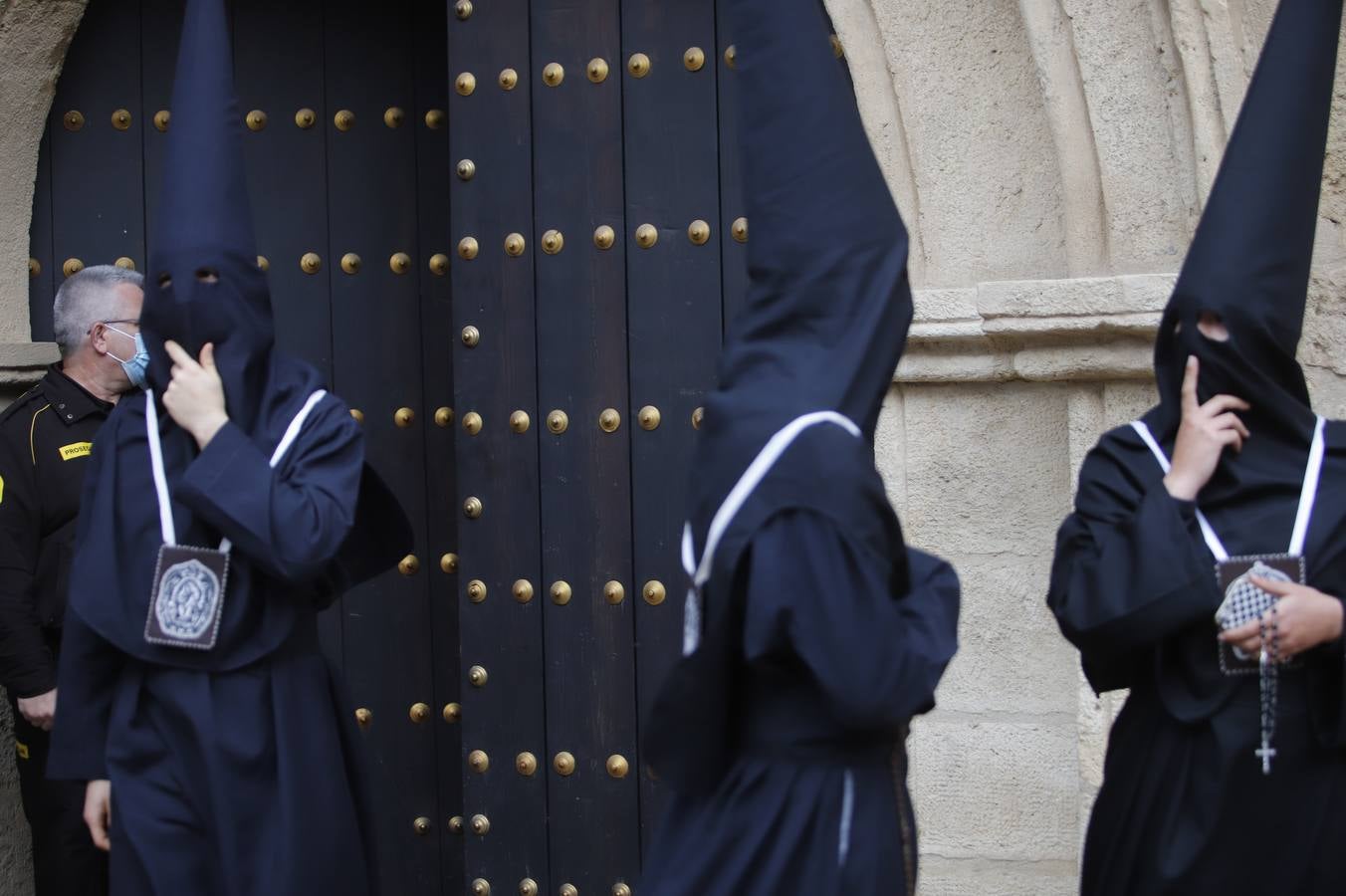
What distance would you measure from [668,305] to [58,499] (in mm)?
1598

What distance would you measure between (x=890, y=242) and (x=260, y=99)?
2.79 m

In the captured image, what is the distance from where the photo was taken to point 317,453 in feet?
10.5

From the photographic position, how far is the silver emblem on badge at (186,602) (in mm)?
3076

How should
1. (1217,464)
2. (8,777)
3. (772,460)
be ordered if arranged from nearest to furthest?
(772,460), (1217,464), (8,777)

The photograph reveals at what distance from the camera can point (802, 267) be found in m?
2.42

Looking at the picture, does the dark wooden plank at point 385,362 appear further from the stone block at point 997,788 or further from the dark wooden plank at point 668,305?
the stone block at point 997,788

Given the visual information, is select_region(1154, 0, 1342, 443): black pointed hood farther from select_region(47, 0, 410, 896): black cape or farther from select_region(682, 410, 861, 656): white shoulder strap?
select_region(47, 0, 410, 896): black cape

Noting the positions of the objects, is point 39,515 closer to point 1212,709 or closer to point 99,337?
point 99,337

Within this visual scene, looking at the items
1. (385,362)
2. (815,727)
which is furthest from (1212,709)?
(385,362)

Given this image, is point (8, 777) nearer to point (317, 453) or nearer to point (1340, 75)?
point (317, 453)

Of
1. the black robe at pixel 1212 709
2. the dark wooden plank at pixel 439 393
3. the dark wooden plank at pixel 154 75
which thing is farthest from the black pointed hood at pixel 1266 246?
the dark wooden plank at pixel 154 75

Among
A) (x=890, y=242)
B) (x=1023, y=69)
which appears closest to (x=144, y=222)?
(x=1023, y=69)

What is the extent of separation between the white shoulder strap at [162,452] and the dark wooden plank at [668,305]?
3.47 feet

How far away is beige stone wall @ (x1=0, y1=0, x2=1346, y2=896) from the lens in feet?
11.4
